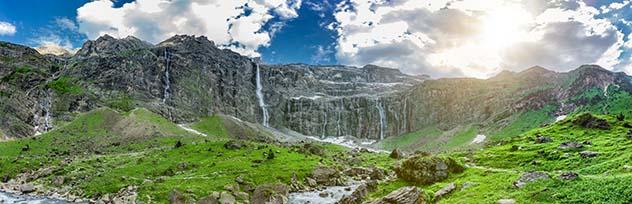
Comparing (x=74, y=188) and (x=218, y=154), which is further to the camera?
(x=218, y=154)

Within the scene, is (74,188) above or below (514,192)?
below

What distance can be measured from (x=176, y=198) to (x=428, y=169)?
121 feet

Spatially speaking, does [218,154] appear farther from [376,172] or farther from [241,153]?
[376,172]

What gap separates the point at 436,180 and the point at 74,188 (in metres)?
67.8

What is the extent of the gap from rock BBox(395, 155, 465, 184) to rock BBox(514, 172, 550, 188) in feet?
66.6

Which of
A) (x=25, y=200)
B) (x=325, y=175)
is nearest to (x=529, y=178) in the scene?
(x=325, y=175)

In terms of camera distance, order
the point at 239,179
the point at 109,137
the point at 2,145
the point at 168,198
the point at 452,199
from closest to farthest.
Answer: the point at 452,199 < the point at 168,198 < the point at 239,179 < the point at 2,145 < the point at 109,137

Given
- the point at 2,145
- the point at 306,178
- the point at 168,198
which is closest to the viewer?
the point at 168,198

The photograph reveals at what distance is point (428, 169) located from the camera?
Answer: 2534 inches

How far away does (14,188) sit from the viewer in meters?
100

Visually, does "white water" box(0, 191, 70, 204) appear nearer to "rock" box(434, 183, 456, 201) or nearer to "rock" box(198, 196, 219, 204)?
"rock" box(198, 196, 219, 204)

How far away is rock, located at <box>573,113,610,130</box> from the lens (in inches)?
4156

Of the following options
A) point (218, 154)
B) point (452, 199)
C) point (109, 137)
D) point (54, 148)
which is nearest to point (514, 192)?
point (452, 199)

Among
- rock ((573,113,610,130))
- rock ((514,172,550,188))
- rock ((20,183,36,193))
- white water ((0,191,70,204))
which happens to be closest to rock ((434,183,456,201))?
rock ((514,172,550,188))
